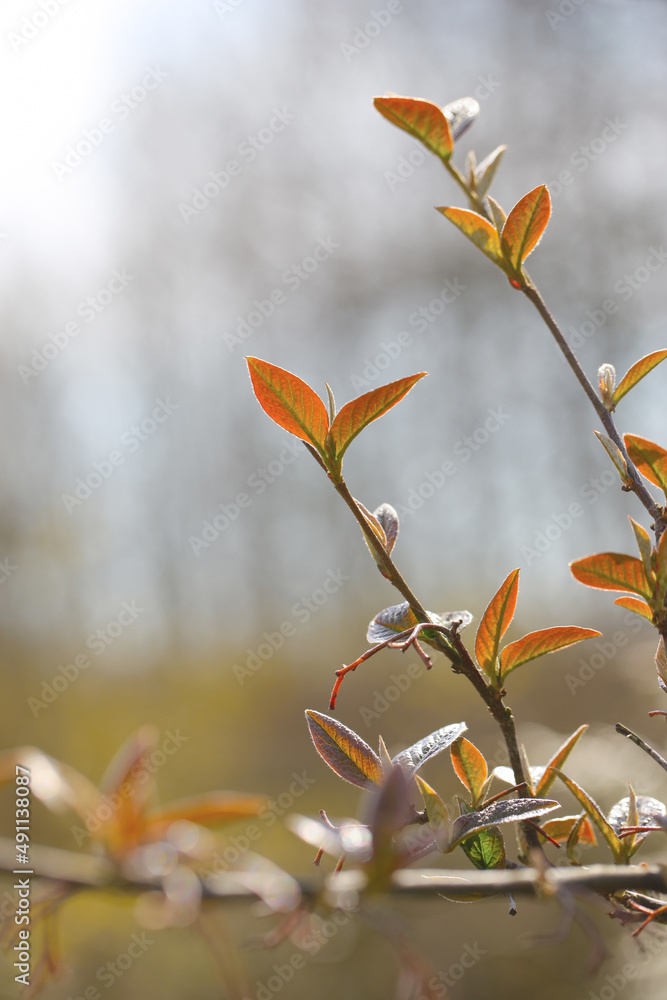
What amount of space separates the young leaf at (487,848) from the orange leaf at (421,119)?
1.14 feet

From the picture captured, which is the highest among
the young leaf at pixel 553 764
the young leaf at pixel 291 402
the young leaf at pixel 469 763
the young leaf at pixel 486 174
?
the young leaf at pixel 486 174

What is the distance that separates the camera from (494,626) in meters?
0.30

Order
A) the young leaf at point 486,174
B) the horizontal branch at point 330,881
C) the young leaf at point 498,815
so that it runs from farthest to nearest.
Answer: the young leaf at point 486,174 → the young leaf at point 498,815 → the horizontal branch at point 330,881

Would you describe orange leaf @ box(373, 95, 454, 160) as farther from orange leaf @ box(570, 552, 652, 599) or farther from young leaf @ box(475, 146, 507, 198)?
orange leaf @ box(570, 552, 652, 599)

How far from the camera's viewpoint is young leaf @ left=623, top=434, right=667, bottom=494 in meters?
0.28

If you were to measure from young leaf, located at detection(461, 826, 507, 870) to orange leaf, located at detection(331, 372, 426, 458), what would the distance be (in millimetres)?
191

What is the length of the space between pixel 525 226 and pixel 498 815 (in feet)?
0.92

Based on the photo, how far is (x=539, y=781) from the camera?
328 mm

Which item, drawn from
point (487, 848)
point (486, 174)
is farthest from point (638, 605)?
point (486, 174)

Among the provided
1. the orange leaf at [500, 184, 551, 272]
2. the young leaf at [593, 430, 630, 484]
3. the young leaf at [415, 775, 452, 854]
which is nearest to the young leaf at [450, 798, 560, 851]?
the young leaf at [415, 775, 452, 854]

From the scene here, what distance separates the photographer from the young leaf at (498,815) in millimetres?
247

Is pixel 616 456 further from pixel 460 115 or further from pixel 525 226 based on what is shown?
pixel 460 115

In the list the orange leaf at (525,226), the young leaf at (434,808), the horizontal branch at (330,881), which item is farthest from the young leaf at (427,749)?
the orange leaf at (525,226)

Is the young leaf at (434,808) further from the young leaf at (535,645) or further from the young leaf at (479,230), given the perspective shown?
the young leaf at (479,230)
